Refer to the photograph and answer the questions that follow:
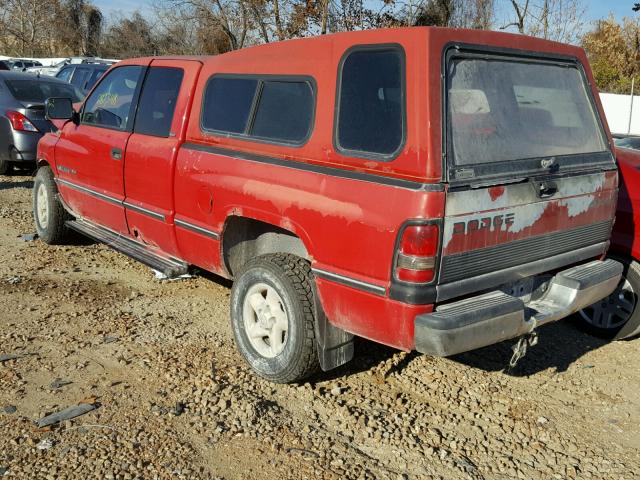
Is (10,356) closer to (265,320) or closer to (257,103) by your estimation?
(265,320)

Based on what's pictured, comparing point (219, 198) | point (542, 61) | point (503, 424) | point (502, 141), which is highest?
point (542, 61)

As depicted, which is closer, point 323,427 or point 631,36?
point 323,427

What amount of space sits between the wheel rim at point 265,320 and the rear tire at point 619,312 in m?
2.45

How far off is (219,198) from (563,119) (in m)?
2.16

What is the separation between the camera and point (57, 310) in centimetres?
498

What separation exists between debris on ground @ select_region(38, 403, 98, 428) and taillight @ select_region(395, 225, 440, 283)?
187 cm

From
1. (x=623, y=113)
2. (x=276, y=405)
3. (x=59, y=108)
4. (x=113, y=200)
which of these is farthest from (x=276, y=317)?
(x=623, y=113)

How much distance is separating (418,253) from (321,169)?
0.77 m

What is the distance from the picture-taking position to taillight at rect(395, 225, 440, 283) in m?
3.03

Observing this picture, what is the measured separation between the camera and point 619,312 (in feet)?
15.7

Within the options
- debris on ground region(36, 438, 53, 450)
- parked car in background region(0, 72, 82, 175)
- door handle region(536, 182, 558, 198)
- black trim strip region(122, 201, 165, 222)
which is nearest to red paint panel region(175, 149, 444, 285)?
black trim strip region(122, 201, 165, 222)

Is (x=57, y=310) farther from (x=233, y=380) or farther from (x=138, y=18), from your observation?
(x=138, y=18)

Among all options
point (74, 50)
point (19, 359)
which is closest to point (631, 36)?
point (19, 359)

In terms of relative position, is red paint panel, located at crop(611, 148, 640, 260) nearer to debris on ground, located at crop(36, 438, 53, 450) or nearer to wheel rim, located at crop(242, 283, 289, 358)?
wheel rim, located at crop(242, 283, 289, 358)
